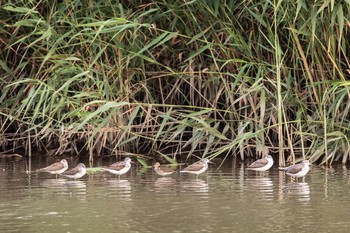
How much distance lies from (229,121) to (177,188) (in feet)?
8.54

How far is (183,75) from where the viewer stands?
15.4m

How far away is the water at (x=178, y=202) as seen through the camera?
1035 centimetres

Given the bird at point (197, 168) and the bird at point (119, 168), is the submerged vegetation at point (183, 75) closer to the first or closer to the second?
the bird at point (197, 168)

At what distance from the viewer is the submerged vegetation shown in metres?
14.2

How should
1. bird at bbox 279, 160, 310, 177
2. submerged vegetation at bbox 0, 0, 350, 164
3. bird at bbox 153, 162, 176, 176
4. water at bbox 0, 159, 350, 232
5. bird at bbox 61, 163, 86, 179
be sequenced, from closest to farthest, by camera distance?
water at bbox 0, 159, 350, 232 → bird at bbox 279, 160, 310, 177 → bird at bbox 61, 163, 86, 179 → bird at bbox 153, 162, 176, 176 → submerged vegetation at bbox 0, 0, 350, 164

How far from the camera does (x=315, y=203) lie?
457 inches

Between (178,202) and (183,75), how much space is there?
391 cm

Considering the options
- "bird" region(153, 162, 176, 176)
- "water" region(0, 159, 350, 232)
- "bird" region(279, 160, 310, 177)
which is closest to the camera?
"water" region(0, 159, 350, 232)

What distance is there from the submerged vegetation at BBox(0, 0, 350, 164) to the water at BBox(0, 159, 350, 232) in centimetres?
65

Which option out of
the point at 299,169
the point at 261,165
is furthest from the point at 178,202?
the point at 261,165

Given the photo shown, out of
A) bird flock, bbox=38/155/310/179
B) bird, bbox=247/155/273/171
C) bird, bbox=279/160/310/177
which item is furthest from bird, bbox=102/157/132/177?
bird, bbox=279/160/310/177

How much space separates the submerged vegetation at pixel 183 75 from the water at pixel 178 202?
25.7 inches

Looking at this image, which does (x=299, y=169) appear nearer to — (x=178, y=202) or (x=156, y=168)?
(x=156, y=168)

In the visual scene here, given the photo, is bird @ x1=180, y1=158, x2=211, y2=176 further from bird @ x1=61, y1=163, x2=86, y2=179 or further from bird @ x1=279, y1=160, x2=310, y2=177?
bird @ x1=61, y1=163, x2=86, y2=179
